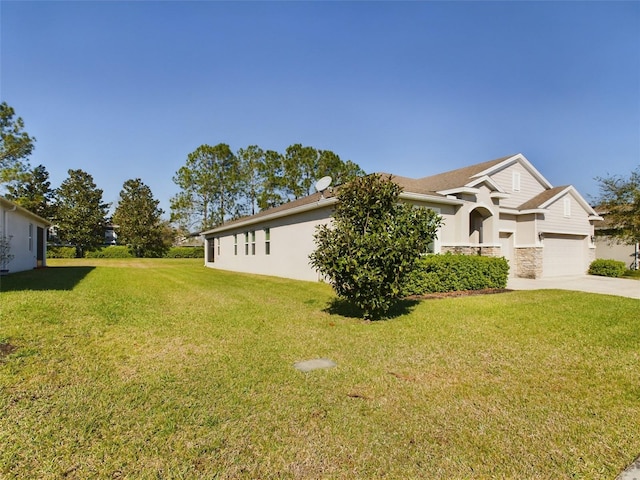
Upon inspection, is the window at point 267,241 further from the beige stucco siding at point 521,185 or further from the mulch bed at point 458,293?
the beige stucco siding at point 521,185

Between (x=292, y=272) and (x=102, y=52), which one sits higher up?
(x=102, y=52)

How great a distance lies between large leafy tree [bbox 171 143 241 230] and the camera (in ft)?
122

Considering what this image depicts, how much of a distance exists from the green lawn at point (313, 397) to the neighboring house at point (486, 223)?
7264 millimetres

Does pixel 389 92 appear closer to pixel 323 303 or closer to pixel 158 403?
pixel 323 303

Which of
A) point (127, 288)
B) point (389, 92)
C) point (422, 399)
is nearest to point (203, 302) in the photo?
point (127, 288)

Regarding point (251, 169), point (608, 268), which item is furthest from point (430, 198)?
point (251, 169)

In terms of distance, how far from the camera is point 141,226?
39.0m

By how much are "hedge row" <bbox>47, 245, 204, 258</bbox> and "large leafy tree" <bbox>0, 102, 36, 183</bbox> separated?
13258 mm

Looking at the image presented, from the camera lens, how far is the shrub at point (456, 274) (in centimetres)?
1008

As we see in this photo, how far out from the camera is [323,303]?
8812mm

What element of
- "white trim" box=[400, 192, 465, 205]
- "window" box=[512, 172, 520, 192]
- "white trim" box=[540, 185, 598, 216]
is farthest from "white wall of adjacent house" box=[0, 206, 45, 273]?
"white trim" box=[540, 185, 598, 216]

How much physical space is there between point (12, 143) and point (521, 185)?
33771 mm

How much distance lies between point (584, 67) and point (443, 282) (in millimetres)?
9794

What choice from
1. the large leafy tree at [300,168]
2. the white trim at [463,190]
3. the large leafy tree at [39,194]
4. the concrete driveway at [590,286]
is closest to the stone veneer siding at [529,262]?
the concrete driveway at [590,286]
